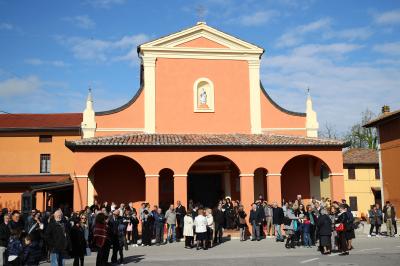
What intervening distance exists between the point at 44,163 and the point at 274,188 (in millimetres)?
16876

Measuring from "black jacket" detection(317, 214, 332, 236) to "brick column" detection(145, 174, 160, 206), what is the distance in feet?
25.4

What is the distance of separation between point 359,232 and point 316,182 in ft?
10.4

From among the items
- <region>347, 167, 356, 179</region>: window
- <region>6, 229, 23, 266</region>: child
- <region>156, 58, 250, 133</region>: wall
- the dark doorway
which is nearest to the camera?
<region>6, 229, 23, 266</region>: child

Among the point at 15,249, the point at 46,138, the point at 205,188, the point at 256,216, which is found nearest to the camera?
the point at 15,249

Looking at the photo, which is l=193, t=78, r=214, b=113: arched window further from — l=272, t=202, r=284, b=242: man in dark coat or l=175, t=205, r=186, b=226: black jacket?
l=272, t=202, r=284, b=242: man in dark coat

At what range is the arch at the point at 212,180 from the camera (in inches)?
835

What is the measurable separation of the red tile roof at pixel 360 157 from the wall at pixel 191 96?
18872mm

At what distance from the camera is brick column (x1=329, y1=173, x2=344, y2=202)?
19.6 m

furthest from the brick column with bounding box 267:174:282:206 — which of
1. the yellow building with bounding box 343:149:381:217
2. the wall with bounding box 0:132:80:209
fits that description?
the yellow building with bounding box 343:149:381:217

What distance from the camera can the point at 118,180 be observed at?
20312 millimetres

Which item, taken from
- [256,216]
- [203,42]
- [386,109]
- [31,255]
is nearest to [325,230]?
[256,216]

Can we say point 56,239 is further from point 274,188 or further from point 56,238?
point 274,188

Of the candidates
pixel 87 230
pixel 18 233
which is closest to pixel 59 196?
pixel 87 230

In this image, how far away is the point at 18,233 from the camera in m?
8.31
